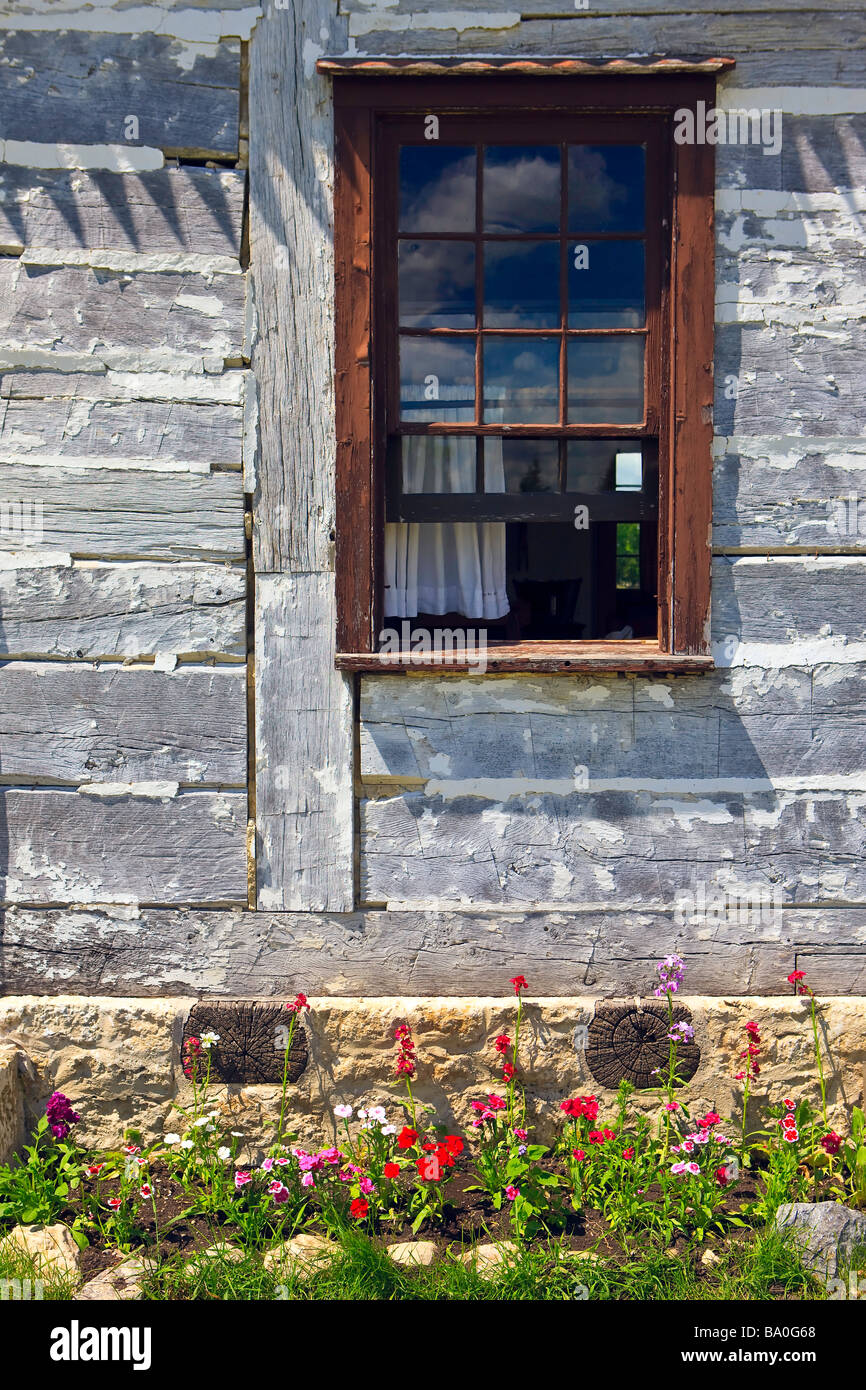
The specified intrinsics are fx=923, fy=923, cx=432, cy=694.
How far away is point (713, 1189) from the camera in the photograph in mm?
2996

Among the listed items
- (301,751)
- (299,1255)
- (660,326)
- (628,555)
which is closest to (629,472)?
A: (628,555)

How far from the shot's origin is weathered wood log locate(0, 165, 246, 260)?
10.6 ft

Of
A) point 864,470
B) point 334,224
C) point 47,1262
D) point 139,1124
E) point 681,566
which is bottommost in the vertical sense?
point 47,1262

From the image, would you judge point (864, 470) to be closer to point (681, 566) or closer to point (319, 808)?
point (681, 566)

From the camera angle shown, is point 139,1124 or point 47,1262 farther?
point 139,1124

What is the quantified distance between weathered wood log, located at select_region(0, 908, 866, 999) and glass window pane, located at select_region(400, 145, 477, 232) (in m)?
2.51

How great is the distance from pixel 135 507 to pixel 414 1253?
2.62 metres

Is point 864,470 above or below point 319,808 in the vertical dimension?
above

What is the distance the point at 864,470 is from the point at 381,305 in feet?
6.00

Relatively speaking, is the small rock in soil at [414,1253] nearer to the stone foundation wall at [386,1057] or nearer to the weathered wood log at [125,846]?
the stone foundation wall at [386,1057]

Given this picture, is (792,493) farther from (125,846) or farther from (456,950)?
(125,846)

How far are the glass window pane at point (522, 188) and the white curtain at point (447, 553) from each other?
798 mm

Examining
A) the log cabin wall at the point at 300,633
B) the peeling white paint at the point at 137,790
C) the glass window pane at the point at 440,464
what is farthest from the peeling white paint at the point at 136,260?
the peeling white paint at the point at 137,790

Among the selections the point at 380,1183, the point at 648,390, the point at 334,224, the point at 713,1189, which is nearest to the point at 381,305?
the point at 334,224
